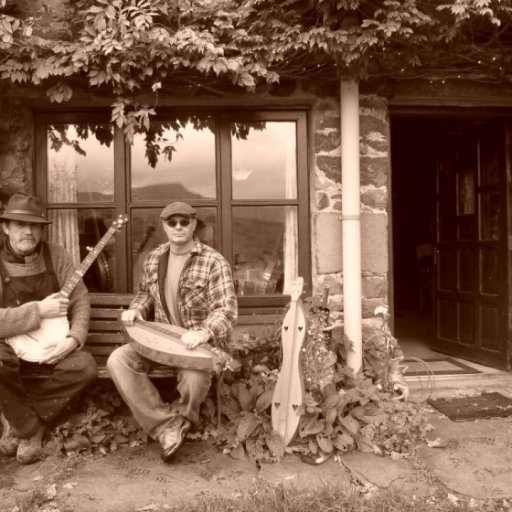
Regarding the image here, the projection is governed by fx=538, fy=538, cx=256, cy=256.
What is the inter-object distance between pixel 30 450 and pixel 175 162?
85.2 inches

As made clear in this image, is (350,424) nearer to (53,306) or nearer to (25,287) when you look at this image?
(53,306)

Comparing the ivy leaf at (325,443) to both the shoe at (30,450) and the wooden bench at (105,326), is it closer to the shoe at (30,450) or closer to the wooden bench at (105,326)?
the wooden bench at (105,326)

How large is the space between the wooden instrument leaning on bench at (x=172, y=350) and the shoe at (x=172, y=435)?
1.08 ft

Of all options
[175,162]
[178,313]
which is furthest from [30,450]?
[175,162]

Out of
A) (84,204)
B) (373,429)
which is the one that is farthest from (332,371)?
(84,204)

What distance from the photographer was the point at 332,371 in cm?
335

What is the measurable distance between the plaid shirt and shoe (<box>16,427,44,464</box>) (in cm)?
90

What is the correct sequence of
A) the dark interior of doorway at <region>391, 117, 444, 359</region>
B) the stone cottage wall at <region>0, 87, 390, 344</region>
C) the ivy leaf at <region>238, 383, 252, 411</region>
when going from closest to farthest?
the ivy leaf at <region>238, 383, 252, 411</region>, the stone cottage wall at <region>0, 87, 390, 344</region>, the dark interior of doorway at <region>391, 117, 444, 359</region>

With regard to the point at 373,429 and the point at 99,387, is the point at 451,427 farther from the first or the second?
the point at 99,387

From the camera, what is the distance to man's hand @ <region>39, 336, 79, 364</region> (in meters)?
3.00

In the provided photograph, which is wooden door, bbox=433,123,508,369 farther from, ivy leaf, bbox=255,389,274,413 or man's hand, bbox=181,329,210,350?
man's hand, bbox=181,329,210,350

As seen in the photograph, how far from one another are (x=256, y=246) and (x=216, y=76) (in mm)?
1251

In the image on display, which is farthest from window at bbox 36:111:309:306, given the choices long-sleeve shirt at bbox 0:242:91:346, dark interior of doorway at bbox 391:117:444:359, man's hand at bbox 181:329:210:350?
dark interior of doorway at bbox 391:117:444:359

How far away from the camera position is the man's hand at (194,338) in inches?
112
